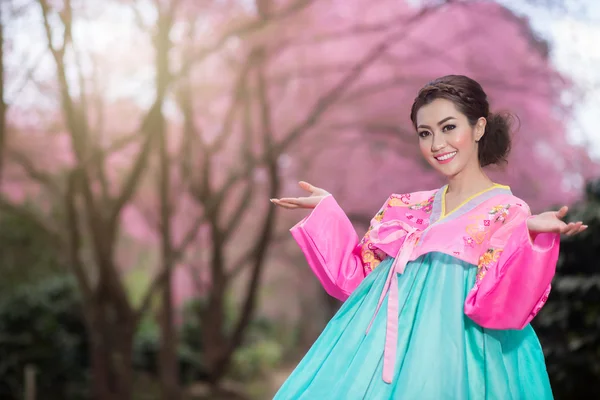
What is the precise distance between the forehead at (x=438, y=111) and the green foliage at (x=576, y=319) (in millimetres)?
2191

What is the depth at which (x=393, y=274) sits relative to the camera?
2039mm

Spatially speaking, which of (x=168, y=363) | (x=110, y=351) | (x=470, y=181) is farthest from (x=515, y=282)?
(x=168, y=363)

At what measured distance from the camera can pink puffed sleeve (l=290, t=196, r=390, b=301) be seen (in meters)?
2.20

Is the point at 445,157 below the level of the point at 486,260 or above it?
above

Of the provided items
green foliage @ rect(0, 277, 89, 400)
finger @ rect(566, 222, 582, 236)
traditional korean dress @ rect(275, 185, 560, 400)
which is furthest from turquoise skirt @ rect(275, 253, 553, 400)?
green foliage @ rect(0, 277, 89, 400)

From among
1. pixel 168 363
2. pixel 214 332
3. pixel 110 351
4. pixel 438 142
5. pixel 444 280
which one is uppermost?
pixel 438 142

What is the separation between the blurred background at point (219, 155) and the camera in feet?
17.9

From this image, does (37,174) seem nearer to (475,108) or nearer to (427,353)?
(475,108)

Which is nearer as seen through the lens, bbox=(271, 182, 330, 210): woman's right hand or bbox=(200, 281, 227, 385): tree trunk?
bbox=(271, 182, 330, 210): woman's right hand

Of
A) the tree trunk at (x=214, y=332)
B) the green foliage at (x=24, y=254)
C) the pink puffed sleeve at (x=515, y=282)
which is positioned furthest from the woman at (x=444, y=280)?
the green foliage at (x=24, y=254)

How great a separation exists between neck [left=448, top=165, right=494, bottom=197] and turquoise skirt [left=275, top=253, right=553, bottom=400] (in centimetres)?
20

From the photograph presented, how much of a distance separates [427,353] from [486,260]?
27 centimetres

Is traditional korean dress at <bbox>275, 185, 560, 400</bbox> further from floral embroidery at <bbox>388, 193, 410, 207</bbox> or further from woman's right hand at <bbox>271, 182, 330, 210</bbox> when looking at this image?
woman's right hand at <bbox>271, 182, 330, 210</bbox>

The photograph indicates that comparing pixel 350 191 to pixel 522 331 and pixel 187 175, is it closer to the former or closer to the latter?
pixel 187 175
